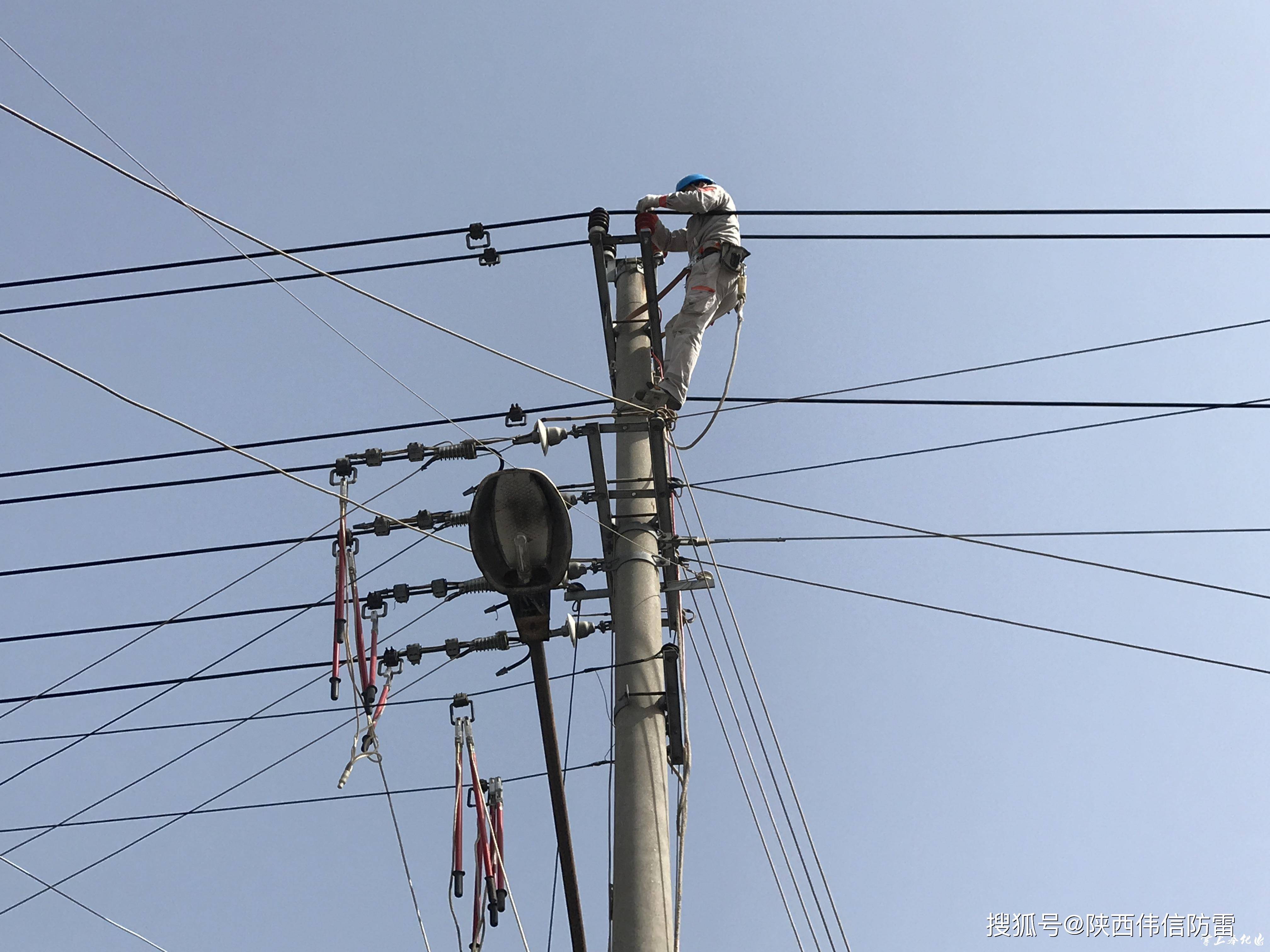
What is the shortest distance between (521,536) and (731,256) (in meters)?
4.25

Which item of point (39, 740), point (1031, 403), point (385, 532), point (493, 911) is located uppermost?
point (1031, 403)

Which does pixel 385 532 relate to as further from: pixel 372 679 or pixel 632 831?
pixel 632 831

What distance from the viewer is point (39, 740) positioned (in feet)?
30.6

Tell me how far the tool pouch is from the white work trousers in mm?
23

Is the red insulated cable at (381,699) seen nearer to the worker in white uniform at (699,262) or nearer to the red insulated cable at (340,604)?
the red insulated cable at (340,604)

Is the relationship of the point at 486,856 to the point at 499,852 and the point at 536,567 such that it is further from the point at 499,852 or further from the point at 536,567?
the point at 536,567

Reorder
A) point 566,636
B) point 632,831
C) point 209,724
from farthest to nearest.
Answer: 1. point 209,724
2. point 566,636
3. point 632,831

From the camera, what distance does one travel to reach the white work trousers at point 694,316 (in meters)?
7.11

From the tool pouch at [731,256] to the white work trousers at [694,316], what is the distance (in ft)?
0.08

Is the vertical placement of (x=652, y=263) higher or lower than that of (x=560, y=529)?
higher

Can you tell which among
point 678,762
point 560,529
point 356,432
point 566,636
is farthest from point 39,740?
point 560,529

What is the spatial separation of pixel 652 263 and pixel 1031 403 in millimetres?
2590

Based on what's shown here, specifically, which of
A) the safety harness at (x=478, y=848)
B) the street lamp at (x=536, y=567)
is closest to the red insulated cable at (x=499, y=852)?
the safety harness at (x=478, y=848)

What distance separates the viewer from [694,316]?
7348mm
